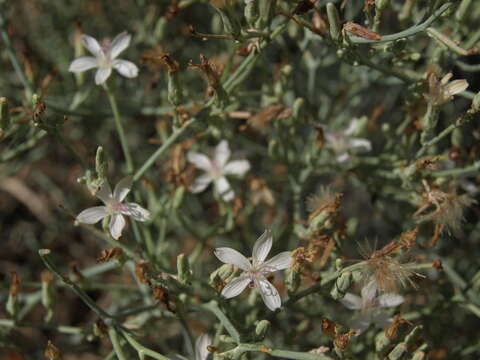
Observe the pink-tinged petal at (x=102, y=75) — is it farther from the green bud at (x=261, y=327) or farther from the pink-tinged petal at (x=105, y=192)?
the green bud at (x=261, y=327)

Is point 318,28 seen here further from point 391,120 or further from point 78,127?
point 78,127

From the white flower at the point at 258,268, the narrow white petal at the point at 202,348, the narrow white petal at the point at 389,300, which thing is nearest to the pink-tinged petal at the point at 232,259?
the white flower at the point at 258,268

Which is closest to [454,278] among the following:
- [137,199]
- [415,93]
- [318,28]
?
[415,93]

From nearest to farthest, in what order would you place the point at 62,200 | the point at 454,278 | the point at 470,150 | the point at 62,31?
the point at 454,278, the point at 470,150, the point at 62,31, the point at 62,200

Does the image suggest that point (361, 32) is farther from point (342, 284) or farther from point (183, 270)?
point (183, 270)

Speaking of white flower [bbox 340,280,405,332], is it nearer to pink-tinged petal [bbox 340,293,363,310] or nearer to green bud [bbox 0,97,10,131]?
pink-tinged petal [bbox 340,293,363,310]

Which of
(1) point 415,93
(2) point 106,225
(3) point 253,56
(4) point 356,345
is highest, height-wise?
(3) point 253,56

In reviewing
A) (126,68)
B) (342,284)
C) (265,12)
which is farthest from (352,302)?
(126,68)
